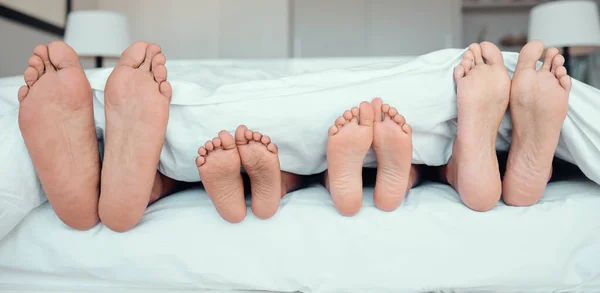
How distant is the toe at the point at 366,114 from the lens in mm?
622

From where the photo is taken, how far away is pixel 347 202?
629mm

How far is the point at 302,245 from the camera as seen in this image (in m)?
0.64

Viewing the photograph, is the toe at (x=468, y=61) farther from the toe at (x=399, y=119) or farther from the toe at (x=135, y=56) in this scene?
the toe at (x=135, y=56)

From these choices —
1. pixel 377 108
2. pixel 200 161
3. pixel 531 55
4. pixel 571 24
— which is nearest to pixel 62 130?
pixel 200 161

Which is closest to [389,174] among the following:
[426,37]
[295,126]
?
[295,126]

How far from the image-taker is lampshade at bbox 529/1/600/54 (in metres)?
2.01

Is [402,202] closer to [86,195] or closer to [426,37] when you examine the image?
[86,195]

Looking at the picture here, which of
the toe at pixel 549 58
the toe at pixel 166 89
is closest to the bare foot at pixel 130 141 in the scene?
the toe at pixel 166 89

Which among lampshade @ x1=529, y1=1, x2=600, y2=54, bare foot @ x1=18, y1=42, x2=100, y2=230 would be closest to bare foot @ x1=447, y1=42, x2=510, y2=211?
bare foot @ x1=18, y1=42, x2=100, y2=230

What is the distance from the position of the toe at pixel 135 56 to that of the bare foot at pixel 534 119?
53cm

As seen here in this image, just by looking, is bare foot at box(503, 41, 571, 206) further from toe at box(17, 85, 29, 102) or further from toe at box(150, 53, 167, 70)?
toe at box(17, 85, 29, 102)

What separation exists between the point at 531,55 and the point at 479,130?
133 mm

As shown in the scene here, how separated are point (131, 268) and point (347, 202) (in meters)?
0.31

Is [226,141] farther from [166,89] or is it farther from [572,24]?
[572,24]
